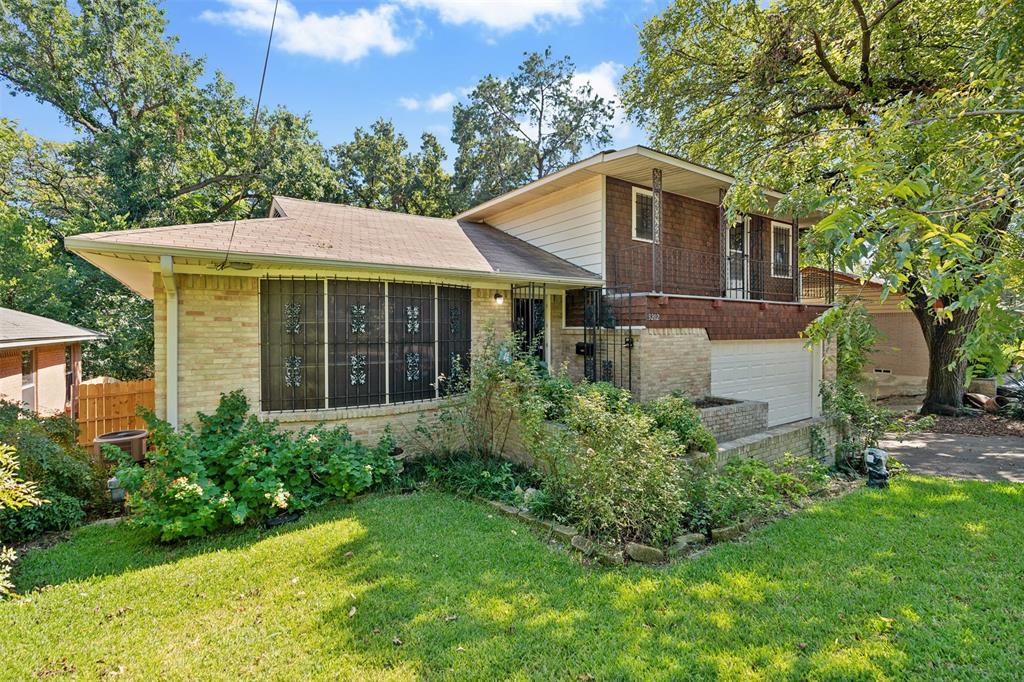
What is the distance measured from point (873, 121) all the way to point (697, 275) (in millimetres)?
4156

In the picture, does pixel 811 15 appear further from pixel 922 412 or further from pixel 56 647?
pixel 56 647

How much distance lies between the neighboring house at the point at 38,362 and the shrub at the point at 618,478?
33.2 ft

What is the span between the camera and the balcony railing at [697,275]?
9.48 m

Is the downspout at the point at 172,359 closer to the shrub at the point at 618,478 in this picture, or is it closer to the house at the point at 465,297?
the house at the point at 465,297

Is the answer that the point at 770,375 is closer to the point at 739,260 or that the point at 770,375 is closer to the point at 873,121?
the point at 739,260

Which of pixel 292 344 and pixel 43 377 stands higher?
pixel 292 344

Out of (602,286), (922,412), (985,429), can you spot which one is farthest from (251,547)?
(922,412)

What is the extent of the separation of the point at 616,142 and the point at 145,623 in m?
28.1

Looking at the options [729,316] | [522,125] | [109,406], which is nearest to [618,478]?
[729,316]


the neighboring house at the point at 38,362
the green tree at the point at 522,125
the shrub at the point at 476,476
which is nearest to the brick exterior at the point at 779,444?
the shrub at the point at 476,476

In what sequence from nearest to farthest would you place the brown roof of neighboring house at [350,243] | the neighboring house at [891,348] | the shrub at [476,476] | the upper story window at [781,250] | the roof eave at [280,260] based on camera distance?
the roof eave at [280,260] → the brown roof of neighboring house at [350,243] → the shrub at [476,476] → the upper story window at [781,250] → the neighboring house at [891,348]

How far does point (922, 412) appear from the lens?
13883 millimetres

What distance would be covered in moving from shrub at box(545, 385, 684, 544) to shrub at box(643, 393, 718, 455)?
102 cm

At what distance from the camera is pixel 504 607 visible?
11.6 ft
